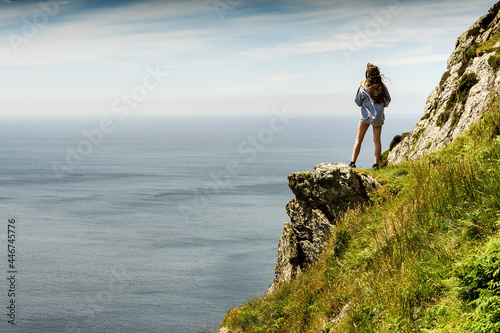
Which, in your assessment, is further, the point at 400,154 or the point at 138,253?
the point at 138,253

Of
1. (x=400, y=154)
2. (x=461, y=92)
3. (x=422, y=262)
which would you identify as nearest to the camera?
(x=422, y=262)

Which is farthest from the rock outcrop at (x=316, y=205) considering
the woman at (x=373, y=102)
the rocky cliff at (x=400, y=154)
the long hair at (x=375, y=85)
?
the long hair at (x=375, y=85)

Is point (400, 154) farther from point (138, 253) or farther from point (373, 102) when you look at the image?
point (138, 253)

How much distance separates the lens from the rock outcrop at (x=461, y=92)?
40.9 ft

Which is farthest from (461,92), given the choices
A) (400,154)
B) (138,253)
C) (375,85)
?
(138,253)

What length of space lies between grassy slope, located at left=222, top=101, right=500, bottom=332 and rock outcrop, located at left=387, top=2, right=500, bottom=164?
3.23 m

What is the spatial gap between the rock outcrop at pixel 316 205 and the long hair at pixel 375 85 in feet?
6.96

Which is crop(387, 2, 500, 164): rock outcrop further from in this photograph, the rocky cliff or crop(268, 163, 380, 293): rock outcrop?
crop(268, 163, 380, 293): rock outcrop

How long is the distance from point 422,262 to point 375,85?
7.70 metres

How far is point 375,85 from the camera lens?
496 inches

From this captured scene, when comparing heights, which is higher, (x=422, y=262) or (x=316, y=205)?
(x=316, y=205)

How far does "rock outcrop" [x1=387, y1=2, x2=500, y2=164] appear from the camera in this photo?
40.9ft

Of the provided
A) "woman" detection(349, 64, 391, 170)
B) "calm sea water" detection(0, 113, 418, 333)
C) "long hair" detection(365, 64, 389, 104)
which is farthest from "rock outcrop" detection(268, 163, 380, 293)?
"calm sea water" detection(0, 113, 418, 333)

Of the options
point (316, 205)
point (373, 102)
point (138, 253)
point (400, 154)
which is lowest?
point (316, 205)
